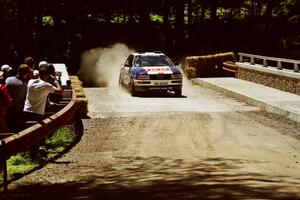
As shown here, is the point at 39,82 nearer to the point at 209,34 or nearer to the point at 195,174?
the point at 195,174

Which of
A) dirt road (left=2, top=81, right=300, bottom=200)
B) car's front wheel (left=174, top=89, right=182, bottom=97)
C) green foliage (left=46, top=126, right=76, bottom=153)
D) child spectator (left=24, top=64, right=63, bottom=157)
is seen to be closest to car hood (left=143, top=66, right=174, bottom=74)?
car's front wheel (left=174, top=89, right=182, bottom=97)

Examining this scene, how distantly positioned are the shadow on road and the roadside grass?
94 centimetres

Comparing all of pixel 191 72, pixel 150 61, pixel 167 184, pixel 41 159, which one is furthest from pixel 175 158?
pixel 191 72

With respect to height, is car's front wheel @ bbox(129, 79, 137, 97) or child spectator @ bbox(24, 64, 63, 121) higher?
child spectator @ bbox(24, 64, 63, 121)

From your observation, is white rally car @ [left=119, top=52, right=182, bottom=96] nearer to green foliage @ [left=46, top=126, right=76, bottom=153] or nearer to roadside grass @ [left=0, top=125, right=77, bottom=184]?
roadside grass @ [left=0, top=125, right=77, bottom=184]

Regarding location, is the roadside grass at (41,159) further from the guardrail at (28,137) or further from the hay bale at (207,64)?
the hay bale at (207,64)

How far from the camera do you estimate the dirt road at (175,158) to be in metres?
7.02

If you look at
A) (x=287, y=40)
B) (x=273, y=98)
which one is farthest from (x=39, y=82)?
(x=287, y=40)

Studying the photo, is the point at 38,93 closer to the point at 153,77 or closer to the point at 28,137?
the point at 28,137

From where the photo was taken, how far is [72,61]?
38750mm

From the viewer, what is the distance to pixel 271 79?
74.7ft

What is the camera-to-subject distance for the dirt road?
23.0ft

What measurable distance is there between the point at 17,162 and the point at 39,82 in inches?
63.8

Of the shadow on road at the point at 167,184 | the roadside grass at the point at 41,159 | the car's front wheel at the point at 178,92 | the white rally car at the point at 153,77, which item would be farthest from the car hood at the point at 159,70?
the shadow on road at the point at 167,184
